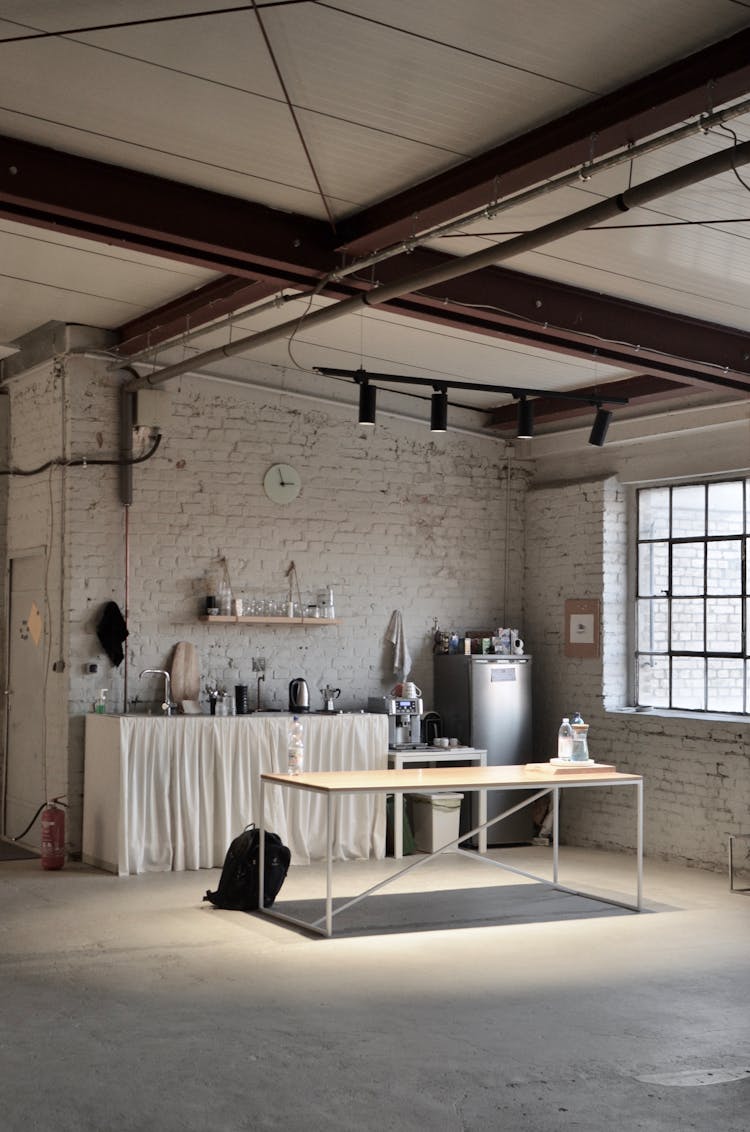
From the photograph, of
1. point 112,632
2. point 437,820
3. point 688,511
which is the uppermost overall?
point 688,511

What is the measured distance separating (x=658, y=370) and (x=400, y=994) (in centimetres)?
429

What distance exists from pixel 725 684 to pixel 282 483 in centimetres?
359

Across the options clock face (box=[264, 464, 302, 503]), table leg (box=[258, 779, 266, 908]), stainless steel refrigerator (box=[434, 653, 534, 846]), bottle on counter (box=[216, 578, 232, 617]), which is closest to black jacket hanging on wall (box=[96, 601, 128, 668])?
bottle on counter (box=[216, 578, 232, 617])

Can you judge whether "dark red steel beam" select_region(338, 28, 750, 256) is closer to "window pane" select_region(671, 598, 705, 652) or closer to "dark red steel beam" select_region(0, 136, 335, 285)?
"dark red steel beam" select_region(0, 136, 335, 285)

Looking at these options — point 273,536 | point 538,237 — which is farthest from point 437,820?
point 538,237

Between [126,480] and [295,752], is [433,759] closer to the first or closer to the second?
[295,752]

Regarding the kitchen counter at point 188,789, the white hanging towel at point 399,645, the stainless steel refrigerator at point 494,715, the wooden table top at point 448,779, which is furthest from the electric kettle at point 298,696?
the wooden table top at point 448,779

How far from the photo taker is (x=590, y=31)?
4.29 m

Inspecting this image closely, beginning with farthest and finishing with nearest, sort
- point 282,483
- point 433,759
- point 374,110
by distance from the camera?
1. point 282,483
2. point 433,759
3. point 374,110

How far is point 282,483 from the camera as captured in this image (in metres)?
9.90

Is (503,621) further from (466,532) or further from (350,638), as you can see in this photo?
(350,638)

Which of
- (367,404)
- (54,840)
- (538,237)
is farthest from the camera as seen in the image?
(54,840)

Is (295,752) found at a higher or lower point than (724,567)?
lower

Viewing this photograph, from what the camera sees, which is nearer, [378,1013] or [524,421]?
[378,1013]
